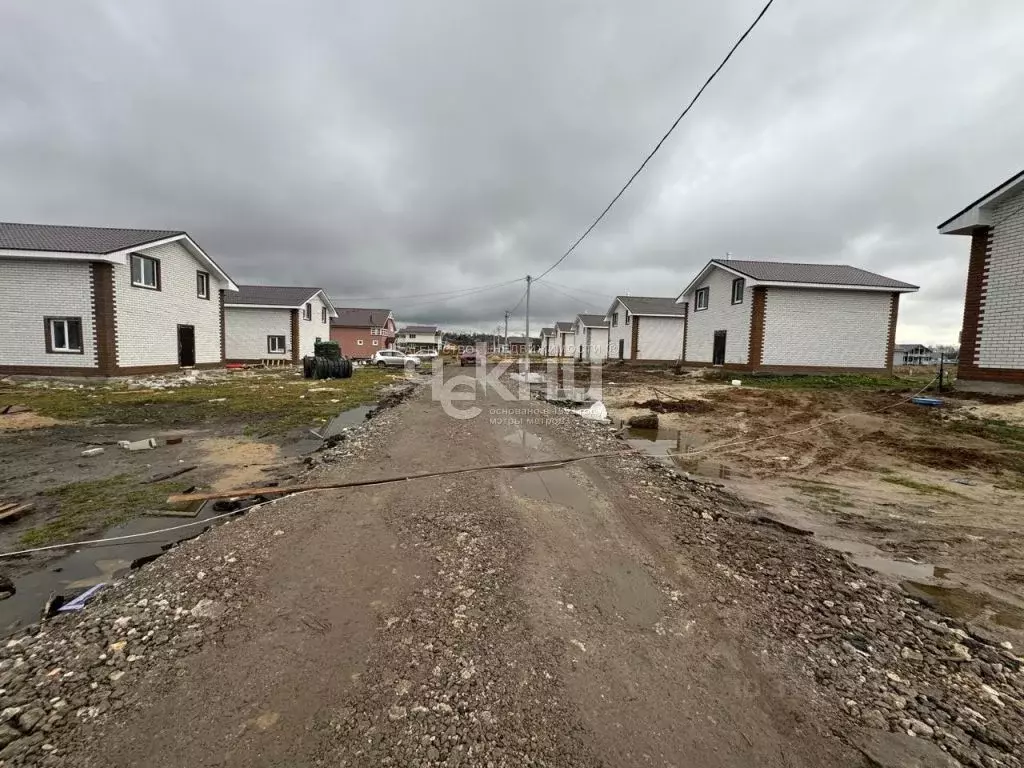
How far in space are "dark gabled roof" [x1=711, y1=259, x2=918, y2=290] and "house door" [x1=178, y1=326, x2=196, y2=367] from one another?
29023 millimetres

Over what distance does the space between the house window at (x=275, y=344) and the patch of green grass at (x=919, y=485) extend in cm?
3622

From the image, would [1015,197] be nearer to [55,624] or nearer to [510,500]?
[510,500]

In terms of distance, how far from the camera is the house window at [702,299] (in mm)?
27469

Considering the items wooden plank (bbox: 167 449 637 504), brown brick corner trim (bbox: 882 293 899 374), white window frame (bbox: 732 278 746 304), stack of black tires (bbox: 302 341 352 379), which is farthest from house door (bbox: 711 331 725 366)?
stack of black tires (bbox: 302 341 352 379)

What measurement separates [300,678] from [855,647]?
3392 millimetres

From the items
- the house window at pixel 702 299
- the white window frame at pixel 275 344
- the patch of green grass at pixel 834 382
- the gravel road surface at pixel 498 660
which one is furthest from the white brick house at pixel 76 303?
the house window at pixel 702 299

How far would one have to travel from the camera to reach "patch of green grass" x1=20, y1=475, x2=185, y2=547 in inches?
174

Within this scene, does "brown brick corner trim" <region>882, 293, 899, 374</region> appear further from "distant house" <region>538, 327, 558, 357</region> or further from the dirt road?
"distant house" <region>538, 327, 558, 357</region>

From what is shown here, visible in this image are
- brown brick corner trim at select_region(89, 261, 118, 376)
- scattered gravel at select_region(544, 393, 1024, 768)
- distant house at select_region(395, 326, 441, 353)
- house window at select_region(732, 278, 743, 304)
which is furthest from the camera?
distant house at select_region(395, 326, 441, 353)

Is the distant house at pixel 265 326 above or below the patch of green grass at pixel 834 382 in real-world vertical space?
above

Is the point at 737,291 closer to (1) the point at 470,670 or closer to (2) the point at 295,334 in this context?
(1) the point at 470,670

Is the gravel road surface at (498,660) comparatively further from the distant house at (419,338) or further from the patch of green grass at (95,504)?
the distant house at (419,338)

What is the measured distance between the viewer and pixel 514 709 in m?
2.23

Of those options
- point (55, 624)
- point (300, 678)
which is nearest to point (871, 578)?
point (300, 678)
